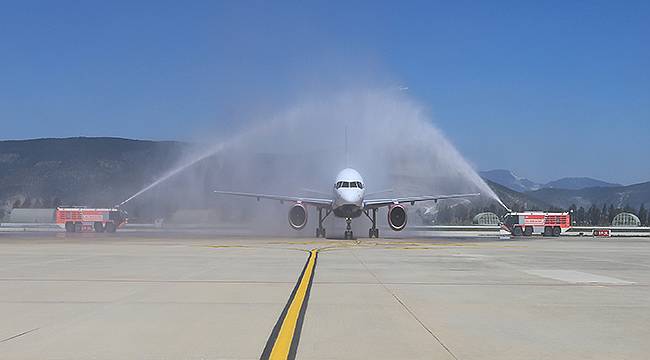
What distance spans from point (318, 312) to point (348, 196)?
33.3m

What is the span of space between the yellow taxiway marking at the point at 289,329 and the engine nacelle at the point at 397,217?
33380 millimetres

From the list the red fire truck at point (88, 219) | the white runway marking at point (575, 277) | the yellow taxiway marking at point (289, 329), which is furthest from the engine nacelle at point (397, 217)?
the red fire truck at point (88, 219)

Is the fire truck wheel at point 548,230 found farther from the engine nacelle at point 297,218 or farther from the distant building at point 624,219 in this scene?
the distant building at point 624,219

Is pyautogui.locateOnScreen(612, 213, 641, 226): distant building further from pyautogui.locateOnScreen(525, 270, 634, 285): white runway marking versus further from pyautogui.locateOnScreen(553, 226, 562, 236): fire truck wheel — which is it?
pyautogui.locateOnScreen(525, 270, 634, 285): white runway marking

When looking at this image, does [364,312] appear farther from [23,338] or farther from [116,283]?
[116,283]

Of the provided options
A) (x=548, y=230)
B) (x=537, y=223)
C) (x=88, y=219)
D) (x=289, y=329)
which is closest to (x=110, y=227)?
(x=88, y=219)

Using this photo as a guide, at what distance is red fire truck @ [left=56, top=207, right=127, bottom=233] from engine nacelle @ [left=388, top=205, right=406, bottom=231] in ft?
113

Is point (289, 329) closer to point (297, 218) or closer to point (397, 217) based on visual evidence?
point (297, 218)

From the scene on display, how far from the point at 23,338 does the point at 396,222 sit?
134 feet

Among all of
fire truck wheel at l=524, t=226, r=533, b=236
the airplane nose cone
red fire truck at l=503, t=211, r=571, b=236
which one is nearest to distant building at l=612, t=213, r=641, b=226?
red fire truck at l=503, t=211, r=571, b=236

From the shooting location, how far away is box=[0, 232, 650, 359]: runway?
8469 mm

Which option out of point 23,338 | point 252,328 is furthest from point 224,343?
point 23,338

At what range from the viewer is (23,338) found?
352 inches

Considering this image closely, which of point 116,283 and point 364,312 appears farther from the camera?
point 116,283
